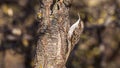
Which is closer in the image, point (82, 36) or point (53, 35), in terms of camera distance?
point (53, 35)

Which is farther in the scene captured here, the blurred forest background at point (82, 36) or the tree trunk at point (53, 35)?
the blurred forest background at point (82, 36)

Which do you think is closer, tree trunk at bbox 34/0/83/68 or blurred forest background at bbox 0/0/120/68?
tree trunk at bbox 34/0/83/68

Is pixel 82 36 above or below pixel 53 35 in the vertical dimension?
below

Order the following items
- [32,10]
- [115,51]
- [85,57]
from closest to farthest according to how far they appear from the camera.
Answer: [32,10], [85,57], [115,51]

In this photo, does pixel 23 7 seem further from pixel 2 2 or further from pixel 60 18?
pixel 60 18

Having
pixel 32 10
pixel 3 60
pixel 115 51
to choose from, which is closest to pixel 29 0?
pixel 32 10
